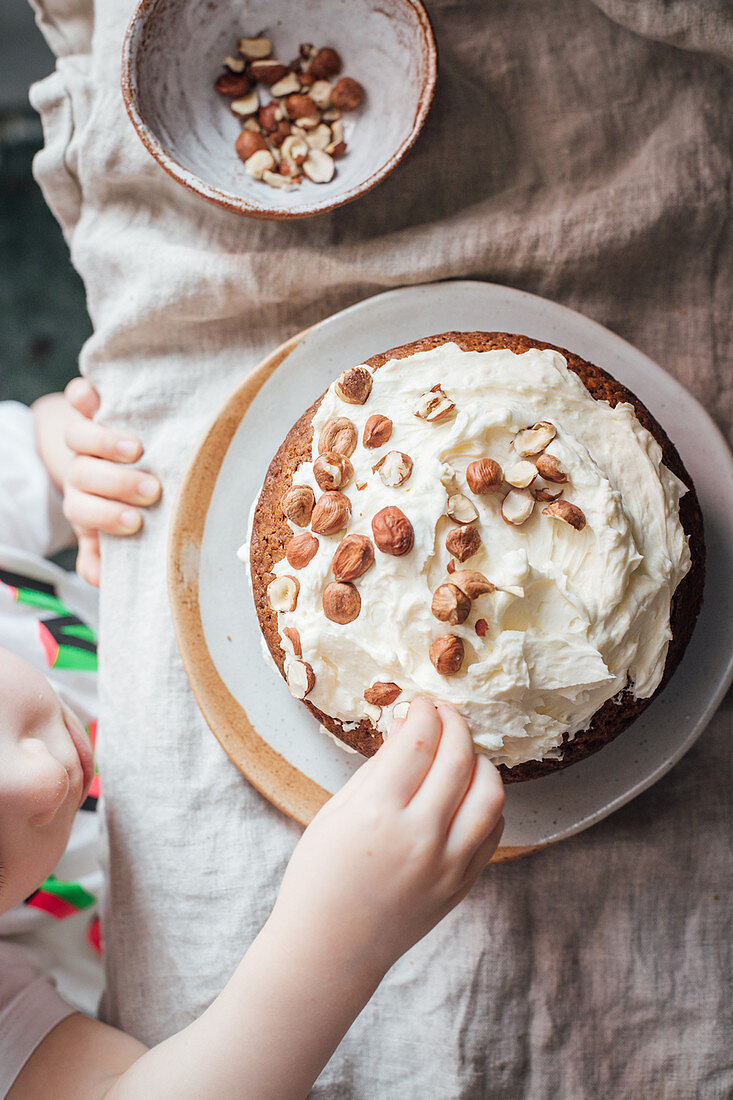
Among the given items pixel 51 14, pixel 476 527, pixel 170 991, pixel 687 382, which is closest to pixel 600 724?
pixel 476 527

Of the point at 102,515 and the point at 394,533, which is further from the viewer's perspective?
the point at 102,515

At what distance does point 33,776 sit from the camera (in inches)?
43.6

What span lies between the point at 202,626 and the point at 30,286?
1205 millimetres

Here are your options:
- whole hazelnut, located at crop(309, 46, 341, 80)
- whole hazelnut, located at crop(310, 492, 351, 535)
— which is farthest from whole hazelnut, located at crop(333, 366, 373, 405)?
whole hazelnut, located at crop(309, 46, 341, 80)

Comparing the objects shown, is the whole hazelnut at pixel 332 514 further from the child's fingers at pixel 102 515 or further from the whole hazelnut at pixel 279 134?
the whole hazelnut at pixel 279 134

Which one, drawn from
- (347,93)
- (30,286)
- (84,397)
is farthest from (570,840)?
(30,286)

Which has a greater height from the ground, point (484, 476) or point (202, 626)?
point (484, 476)

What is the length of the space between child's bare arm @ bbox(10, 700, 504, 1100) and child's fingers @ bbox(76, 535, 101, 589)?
0.74 m

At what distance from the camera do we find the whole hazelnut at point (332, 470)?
1056 millimetres

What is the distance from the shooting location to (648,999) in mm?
1340

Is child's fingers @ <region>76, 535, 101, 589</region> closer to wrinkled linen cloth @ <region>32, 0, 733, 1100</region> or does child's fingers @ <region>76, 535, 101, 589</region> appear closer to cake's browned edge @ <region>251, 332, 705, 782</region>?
wrinkled linen cloth @ <region>32, 0, 733, 1100</region>

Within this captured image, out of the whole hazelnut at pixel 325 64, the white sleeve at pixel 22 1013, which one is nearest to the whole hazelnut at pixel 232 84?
the whole hazelnut at pixel 325 64

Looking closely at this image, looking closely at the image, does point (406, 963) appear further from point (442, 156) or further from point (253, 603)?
point (442, 156)

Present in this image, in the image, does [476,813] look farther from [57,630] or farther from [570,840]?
[57,630]
